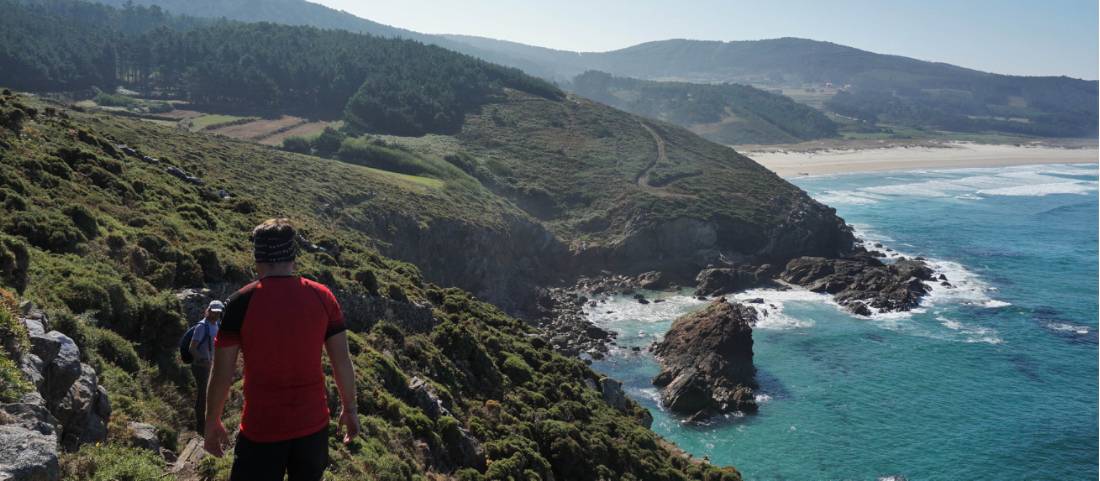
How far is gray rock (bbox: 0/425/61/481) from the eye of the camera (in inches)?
223

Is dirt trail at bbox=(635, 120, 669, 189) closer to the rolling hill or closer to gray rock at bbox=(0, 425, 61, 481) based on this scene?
the rolling hill

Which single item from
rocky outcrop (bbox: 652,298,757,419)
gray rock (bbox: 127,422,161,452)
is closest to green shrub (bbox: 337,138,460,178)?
rocky outcrop (bbox: 652,298,757,419)

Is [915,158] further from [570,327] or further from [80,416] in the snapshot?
[80,416]

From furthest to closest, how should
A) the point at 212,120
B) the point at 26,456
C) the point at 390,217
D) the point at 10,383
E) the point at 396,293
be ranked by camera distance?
the point at 212,120, the point at 390,217, the point at 396,293, the point at 10,383, the point at 26,456

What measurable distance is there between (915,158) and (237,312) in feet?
578

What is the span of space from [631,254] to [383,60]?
67.4 m

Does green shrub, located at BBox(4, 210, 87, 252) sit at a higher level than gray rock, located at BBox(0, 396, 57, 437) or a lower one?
lower

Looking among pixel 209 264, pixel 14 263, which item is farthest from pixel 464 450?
pixel 14 263

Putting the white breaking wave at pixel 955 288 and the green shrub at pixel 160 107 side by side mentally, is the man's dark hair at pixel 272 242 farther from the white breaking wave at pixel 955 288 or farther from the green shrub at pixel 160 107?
the green shrub at pixel 160 107

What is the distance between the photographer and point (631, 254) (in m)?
65.9

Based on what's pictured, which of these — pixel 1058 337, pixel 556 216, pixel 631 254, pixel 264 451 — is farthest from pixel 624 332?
pixel 264 451

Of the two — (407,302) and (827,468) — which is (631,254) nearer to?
(827,468)

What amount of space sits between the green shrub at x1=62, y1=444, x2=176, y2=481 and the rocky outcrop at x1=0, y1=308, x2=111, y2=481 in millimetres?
276

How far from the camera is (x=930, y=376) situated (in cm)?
4266
